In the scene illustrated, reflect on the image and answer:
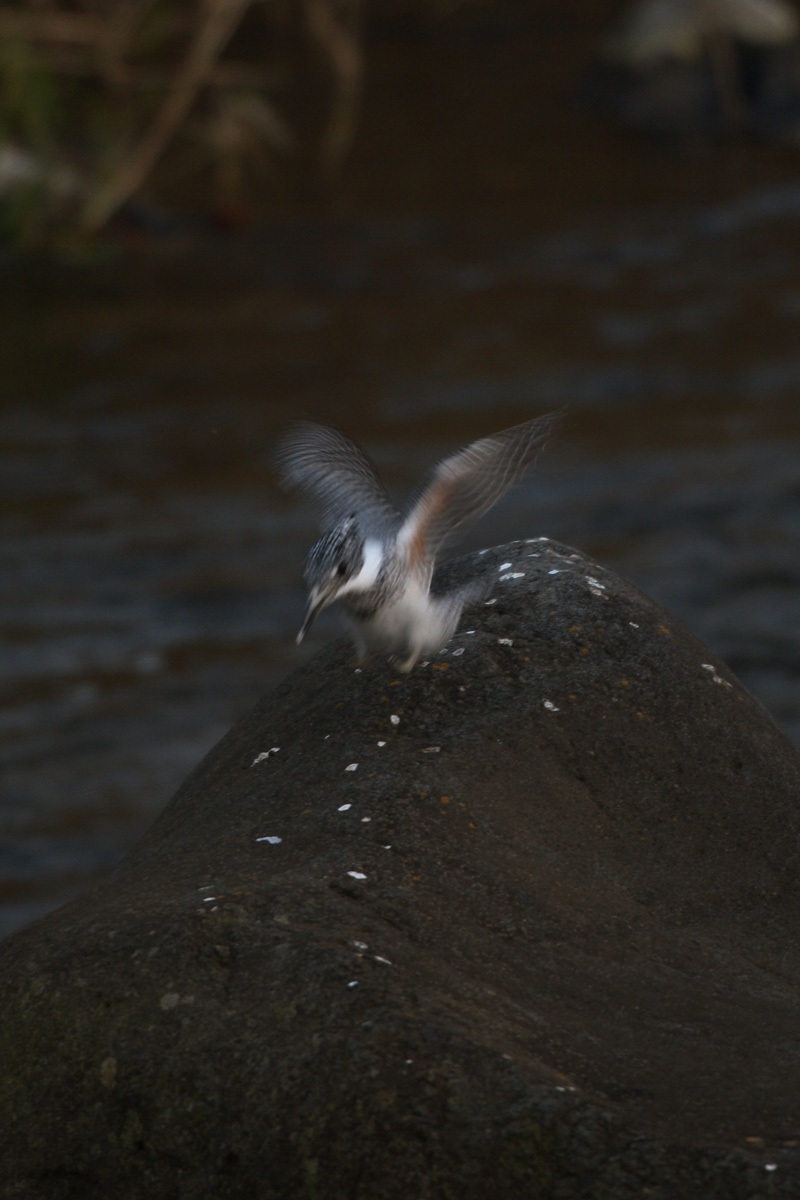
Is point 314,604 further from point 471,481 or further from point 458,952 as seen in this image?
point 458,952

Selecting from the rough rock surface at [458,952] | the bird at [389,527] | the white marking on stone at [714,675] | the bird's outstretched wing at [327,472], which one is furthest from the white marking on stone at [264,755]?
the white marking on stone at [714,675]

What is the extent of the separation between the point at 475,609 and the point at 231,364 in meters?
10.0

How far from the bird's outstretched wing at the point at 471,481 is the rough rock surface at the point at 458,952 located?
401 mm

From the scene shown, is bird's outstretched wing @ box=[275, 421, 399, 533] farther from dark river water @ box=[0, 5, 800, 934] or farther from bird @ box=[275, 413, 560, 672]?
dark river water @ box=[0, 5, 800, 934]

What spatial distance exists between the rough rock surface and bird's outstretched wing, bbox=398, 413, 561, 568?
401mm

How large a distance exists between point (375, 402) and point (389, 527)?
9214mm

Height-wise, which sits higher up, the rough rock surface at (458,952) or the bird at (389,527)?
the bird at (389,527)

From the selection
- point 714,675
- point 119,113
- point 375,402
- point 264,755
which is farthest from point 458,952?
point 119,113

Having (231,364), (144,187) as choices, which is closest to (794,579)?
(231,364)

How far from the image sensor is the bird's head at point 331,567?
3461 mm

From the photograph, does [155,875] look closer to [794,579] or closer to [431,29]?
[794,579]

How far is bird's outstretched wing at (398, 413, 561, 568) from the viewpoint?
3.82m

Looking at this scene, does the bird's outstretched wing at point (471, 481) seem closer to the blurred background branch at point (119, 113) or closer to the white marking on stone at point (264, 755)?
the white marking on stone at point (264, 755)

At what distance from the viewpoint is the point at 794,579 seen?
1007cm
